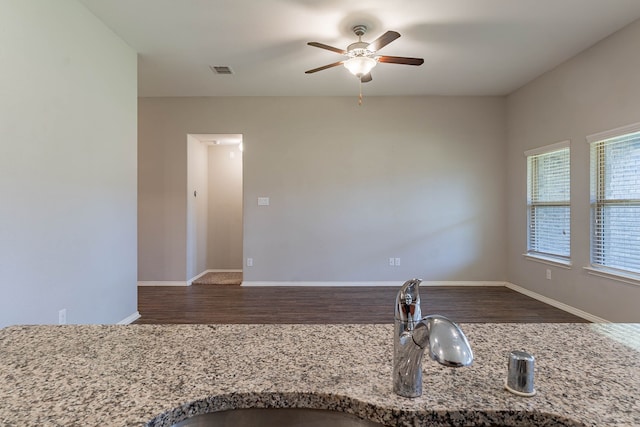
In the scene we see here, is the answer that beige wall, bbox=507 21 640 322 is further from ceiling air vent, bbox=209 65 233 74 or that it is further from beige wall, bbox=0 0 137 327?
beige wall, bbox=0 0 137 327

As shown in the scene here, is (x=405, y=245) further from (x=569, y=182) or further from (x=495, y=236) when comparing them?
(x=569, y=182)

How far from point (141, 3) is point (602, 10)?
13.1ft

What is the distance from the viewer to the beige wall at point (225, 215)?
6.13m

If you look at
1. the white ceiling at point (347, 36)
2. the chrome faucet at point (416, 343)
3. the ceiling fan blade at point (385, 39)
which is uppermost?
the white ceiling at point (347, 36)

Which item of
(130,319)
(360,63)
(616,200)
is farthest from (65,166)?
(616,200)

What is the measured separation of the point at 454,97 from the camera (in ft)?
16.4

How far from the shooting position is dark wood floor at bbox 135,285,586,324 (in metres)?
3.46

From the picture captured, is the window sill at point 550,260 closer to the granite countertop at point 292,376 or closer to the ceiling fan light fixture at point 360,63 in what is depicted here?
the ceiling fan light fixture at point 360,63

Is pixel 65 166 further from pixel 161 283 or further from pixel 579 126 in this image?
pixel 579 126

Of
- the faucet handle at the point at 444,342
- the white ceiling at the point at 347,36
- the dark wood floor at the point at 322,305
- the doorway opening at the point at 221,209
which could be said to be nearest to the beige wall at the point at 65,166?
the white ceiling at the point at 347,36

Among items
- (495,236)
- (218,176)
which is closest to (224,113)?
(218,176)

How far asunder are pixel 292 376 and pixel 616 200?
3.97m

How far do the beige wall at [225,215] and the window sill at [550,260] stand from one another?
4.85 meters

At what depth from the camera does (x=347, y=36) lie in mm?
3201
